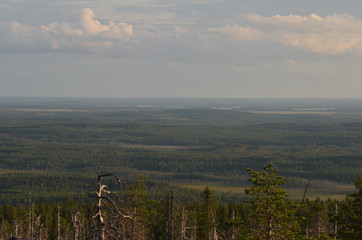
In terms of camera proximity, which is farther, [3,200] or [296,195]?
[296,195]

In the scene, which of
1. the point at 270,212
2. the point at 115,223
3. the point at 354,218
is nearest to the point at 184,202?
the point at 354,218

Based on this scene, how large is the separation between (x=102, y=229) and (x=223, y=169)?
18087 centimetres

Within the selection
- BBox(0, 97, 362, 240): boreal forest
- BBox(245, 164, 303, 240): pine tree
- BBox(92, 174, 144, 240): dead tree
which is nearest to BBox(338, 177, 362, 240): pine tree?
BBox(0, 97, 362, 240): boreal forest

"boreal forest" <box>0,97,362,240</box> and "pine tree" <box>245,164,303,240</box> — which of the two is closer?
"boreal forest" <box>0,97,362,240</box>

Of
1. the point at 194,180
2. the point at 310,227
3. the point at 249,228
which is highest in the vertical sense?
the point at 249,228

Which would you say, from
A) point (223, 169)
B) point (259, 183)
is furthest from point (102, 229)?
point (223, 169)

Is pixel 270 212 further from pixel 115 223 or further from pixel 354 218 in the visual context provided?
pixel 115 223

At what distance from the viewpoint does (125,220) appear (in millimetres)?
14211

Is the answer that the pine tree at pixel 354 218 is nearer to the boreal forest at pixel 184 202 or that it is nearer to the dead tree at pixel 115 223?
the boreal forest at pixel 184 202

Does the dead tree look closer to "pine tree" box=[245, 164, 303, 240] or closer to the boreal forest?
the boreal forest

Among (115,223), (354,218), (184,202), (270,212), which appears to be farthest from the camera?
(184,202)

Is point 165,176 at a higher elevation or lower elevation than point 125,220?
lower

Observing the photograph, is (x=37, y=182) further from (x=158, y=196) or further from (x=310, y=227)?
(x=310, y=227)

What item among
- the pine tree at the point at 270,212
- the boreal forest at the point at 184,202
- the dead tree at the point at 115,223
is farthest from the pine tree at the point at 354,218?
the dead tree at the point at 115,223
